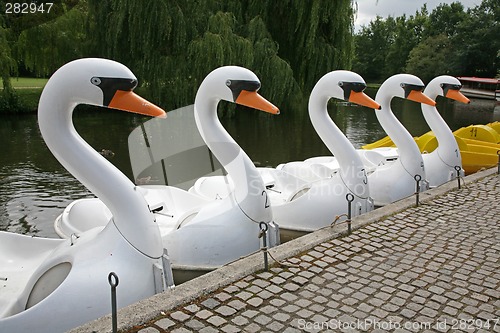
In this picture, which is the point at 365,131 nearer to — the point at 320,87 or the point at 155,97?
the point at 155,97

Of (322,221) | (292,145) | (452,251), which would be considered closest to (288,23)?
(292,145)

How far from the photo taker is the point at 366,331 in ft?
10.7

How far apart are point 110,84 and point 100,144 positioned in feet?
35.9

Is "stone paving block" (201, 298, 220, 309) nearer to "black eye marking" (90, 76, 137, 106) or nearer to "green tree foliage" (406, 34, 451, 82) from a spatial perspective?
"black eye marking" (90, 76, 137, 106)

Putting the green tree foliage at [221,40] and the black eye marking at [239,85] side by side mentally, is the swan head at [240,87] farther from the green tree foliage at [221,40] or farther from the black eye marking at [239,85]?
the green tree foliage at [221,40]

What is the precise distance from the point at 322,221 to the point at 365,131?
13.1 metres

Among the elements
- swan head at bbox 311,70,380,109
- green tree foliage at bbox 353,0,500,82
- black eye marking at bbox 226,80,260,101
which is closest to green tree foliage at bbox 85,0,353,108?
swan head at bbox 311,70,380,109

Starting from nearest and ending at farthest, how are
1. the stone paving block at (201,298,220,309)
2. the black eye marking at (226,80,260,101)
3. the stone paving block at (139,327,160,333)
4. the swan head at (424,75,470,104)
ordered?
the stone paving block at (139,327,160,333) → the stone paving block at (201,298,220,309) → the black eye marking at (226,80,260,101) → the swan head at (424,75,470,104)

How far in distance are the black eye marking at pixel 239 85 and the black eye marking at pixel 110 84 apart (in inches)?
59.8

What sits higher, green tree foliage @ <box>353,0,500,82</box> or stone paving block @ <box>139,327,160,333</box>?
green tree foliage @ <box>353,0,500,82</box>

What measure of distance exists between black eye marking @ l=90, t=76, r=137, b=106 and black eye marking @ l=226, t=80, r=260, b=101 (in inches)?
59.8

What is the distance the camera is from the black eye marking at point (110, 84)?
378 cm

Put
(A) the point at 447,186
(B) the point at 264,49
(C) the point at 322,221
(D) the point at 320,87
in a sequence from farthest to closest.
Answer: (B) the point at 264,49, (A) the point at 447,186, (D) the point at 320,87, (C) the point at 322,221

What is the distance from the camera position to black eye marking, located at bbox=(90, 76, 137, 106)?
3.78 meters
